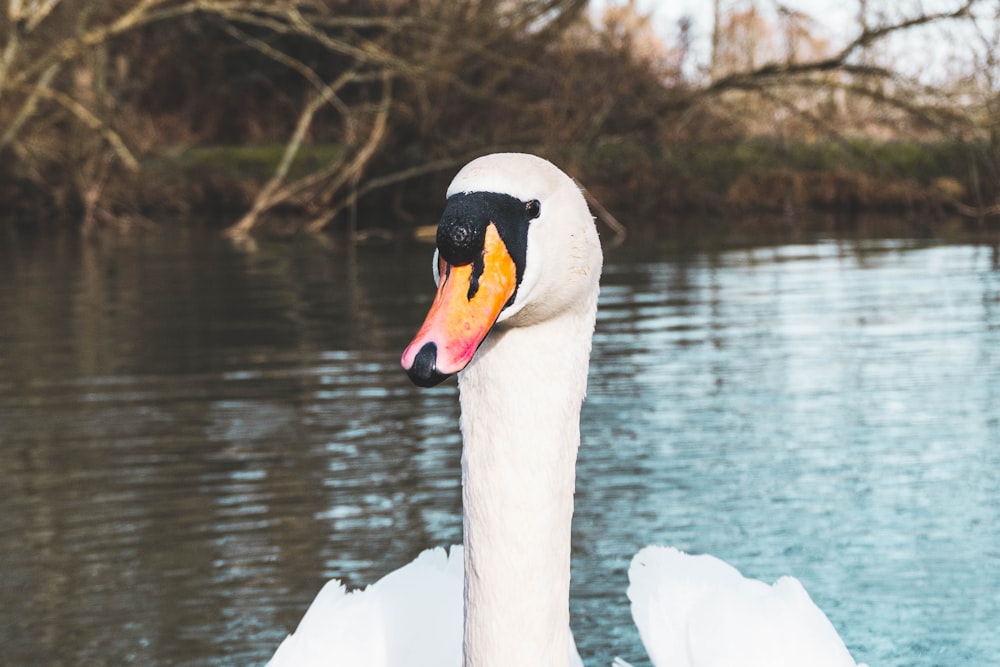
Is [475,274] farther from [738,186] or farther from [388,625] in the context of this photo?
[738,186]

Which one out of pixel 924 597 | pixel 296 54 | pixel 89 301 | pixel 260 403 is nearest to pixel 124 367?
pixel 260 403

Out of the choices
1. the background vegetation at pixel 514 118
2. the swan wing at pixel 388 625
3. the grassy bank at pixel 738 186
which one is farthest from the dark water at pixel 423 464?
the grassy bank at pixel 738 186

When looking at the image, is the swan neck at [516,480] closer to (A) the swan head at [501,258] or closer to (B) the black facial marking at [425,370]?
(A) the swan head at [501,258]

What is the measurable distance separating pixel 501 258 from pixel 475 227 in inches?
2.5

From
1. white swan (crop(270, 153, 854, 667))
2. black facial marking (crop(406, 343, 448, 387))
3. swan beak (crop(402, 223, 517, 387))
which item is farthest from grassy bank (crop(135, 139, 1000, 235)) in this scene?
black facial marking (crop(406, 343, 448, 387))

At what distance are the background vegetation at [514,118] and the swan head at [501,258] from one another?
1240 centimetres

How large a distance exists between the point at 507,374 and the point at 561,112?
1799 centimetres

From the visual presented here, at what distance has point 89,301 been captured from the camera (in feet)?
46.3

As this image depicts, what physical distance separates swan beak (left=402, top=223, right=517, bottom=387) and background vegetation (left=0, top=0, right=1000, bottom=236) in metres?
12.7

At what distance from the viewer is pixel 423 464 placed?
23.4 feet

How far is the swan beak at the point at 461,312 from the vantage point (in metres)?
2.24

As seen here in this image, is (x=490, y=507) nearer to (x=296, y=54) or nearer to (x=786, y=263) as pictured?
(x=786, y=263)

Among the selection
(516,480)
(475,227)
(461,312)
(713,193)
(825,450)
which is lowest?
(825,450)

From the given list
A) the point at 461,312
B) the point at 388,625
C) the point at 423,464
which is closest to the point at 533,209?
the point at 461,312
